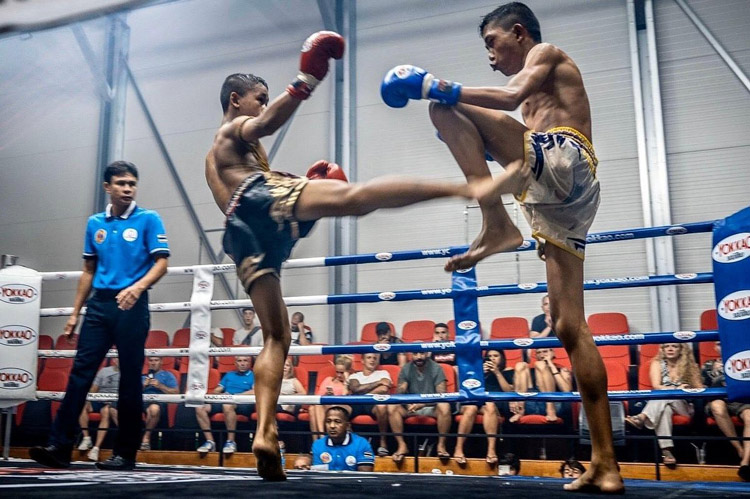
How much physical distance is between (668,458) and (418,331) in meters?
2.79

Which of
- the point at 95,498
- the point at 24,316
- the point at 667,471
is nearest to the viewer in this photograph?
the point at 95,498

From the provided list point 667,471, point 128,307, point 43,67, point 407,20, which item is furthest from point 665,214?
point 43,67

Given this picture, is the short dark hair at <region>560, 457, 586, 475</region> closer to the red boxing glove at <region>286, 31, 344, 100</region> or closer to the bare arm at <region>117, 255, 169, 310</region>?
the bare arm at <region>117, 255, 169, 310</region>

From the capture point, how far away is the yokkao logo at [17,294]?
3.60m

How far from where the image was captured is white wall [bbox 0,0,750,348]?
640 cm

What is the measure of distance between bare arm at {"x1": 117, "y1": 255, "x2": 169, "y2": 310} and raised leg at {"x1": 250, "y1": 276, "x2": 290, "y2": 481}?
905 mm

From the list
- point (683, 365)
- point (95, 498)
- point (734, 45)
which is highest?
point (734, 45)

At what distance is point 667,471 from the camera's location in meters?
4.09

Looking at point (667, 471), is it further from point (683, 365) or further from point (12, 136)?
point (12, 136)

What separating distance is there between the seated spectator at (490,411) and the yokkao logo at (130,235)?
7.41ft

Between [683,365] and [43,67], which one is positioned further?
[43,67]

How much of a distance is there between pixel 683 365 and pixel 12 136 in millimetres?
8316

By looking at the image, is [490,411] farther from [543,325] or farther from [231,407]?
[231,407]

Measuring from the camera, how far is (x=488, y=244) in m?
2.14
